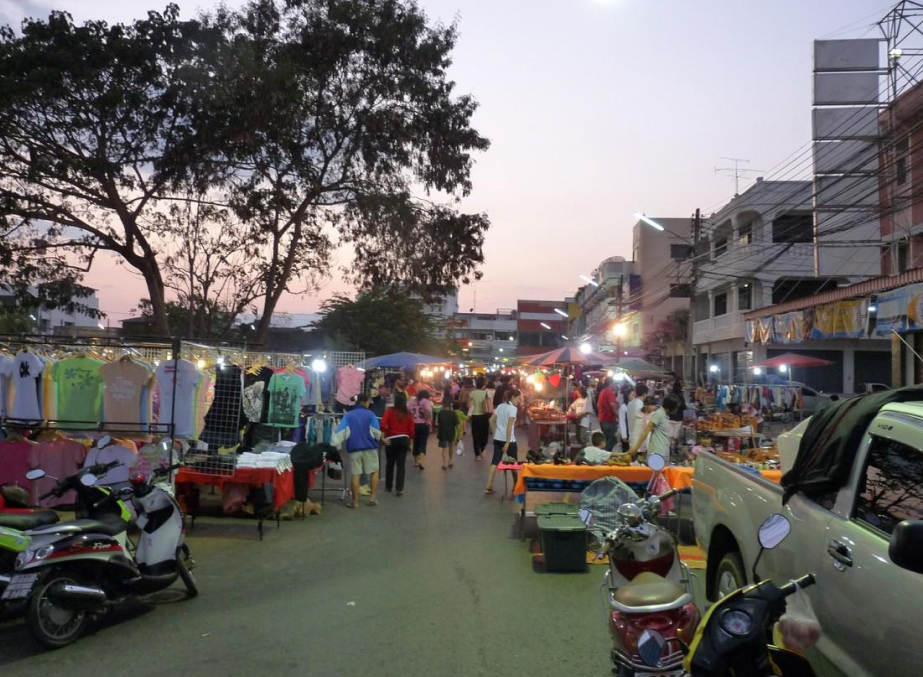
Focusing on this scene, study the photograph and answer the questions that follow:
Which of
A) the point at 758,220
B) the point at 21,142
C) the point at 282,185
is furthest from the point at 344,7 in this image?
the point at 758,220

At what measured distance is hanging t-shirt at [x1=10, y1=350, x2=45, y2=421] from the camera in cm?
916

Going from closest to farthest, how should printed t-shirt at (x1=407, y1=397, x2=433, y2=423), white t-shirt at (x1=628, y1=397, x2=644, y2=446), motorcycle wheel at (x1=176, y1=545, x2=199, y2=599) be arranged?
motorcycle wheel at (x1=176, y1=545, x2=199, y2=599)
white t-shirt at (x1=628, y1=397, x2=644, y2=446)
printed t-shirt at (x1=407, y1=397, x2=433, y2=423)

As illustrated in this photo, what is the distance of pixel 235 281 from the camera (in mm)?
19953

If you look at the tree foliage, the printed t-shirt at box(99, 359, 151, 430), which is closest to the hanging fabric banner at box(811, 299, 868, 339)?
the printed t-shirt at box(99, 359, 151, 430)

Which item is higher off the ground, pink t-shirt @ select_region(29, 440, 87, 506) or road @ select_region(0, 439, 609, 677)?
pink t-shirt @ select_region(29, 440, 87, 506)

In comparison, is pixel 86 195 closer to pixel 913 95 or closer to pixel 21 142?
pixel 21 142

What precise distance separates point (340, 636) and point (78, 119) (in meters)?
12.1

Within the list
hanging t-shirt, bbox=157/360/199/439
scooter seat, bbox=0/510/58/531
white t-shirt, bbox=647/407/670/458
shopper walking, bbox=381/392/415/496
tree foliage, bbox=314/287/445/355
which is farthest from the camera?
tree foliage, bbox=314/287/445/355

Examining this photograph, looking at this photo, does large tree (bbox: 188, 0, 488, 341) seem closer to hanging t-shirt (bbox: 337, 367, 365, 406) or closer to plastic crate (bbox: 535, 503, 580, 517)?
hanging t-shirt (bbox: 337, 367, 365, 406)

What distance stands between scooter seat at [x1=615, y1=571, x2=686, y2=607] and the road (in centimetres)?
158

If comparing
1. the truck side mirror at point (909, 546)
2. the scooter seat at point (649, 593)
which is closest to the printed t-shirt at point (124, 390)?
the scooter seat at point (649, 593)

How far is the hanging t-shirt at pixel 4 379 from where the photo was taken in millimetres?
9312

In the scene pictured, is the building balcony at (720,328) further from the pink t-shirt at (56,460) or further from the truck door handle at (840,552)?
the truck door handle at (840,552)

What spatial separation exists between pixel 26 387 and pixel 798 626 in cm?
911
